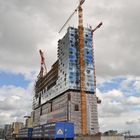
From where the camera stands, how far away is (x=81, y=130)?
185 meters

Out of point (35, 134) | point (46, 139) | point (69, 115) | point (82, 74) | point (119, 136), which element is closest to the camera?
point (119, 136)

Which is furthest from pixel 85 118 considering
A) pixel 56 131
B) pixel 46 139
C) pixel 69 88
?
pixel 56 131

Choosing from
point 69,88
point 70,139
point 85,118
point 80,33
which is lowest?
point 70,139

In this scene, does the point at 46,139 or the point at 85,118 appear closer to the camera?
the point at 46,139

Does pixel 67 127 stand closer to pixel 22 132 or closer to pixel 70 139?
pixel 70 139

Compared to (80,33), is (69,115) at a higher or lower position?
lower

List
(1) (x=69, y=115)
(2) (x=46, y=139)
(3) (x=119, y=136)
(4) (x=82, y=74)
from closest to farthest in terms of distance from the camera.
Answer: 1. (3) (x=119, y=136)
2. (2) (x=46, y=139)
3. (4) (x=82, y=74)
4. (1) (x=69, y=115)

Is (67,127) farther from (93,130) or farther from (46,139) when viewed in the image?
(93,130)

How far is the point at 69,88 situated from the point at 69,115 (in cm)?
2117

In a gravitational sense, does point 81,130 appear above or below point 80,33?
below

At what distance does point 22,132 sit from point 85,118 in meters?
50.6

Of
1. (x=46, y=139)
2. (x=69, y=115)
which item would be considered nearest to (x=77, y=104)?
(x=69, y=115)

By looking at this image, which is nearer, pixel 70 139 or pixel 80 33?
pixel 70 139

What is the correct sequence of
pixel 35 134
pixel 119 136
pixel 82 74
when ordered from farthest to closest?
pixel 82 74
pixel 35 134
pixel 119 136
